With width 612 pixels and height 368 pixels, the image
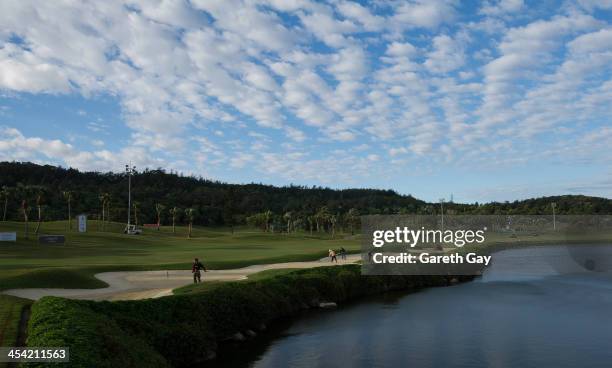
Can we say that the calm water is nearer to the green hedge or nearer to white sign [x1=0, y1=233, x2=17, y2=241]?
the green hedge

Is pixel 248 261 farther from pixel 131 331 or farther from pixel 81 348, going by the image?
pixel 81 348

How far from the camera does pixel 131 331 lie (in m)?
22.1

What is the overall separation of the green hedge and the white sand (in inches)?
227

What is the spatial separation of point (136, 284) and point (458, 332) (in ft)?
77.1

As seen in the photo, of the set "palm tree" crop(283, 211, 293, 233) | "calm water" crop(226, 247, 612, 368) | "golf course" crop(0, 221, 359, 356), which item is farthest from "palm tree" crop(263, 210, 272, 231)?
"calm water" crop(226, 247, 612, 368)

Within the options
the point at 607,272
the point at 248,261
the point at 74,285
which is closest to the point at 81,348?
the point at 74,285

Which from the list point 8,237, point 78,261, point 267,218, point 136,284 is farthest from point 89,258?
point 267,218

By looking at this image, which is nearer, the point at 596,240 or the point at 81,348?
the point at 81,348

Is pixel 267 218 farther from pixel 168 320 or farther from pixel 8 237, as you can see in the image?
pixel 168 320

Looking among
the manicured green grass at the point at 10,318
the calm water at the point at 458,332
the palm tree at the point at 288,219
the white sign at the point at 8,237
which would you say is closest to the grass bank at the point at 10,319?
the manicured green grass at the point at 10,318

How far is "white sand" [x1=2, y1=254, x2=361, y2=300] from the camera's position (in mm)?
33406

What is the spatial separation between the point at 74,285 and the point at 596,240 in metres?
158

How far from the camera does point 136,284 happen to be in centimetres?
3978

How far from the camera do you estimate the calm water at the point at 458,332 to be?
1048 inches
